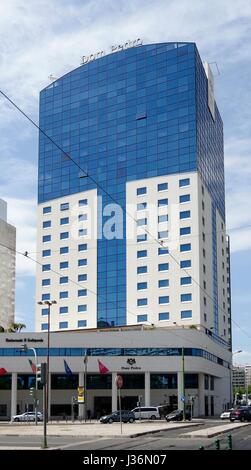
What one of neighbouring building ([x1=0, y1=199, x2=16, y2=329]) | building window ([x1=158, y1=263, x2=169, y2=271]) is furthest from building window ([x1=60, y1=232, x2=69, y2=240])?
neighbouring building ([x1=0, y1=199, x2=16, y2=329])

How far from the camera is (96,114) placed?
374 feet

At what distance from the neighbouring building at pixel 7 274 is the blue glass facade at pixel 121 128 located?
66484mm

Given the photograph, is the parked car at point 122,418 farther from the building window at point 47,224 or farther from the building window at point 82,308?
the building window at point 47,224

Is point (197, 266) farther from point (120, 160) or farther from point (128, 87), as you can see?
point (128, 87)

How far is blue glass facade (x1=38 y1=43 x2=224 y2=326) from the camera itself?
10362cm

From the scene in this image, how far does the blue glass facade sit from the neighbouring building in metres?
66.5

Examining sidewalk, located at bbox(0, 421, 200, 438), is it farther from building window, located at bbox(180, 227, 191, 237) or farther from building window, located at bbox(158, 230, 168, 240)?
building window, located at bbox(158, 230, 168, 240)

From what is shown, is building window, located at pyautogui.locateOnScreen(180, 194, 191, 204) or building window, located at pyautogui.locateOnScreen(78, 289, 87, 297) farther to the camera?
building window, located at pyautogui.locateOnScreen(78, 289, 87, 297)

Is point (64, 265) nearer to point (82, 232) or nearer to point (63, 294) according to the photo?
point (63, 294)

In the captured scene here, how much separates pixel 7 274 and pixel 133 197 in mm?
99329

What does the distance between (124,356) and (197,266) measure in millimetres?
18718

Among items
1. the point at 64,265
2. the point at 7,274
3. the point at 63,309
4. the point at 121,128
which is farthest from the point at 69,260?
the point at 7,274

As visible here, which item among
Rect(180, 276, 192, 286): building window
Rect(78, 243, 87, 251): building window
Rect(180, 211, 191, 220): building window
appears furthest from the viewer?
Rect(78, 243, 87, 251): building window
